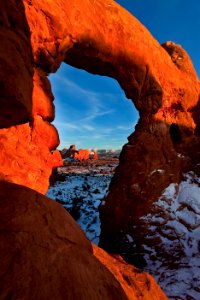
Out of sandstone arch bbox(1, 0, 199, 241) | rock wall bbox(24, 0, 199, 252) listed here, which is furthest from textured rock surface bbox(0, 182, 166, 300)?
rock wall bbox(24, 0, 199, 252)

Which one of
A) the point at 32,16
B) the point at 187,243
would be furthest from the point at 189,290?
the point at 32,16

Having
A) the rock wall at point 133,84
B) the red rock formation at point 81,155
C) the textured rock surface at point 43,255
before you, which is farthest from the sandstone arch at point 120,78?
the red rock formation at point 81,155

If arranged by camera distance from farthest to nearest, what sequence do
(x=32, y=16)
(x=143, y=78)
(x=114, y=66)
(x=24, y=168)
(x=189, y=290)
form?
(x=143, y=78), (x=114, y=66), (x=189, y=290), (x=32, y=16), (x=24, y=168)

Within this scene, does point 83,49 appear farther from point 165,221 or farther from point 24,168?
point 165,221

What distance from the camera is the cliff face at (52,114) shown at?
98.0 inches

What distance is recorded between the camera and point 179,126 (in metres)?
10.0

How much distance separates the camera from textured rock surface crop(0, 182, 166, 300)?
6.81ft

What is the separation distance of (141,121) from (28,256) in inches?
287

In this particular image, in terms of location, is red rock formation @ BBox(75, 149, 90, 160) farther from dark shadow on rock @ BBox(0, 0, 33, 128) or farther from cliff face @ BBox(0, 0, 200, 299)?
dark shadow on rock @ BBox(0, 0, 33, 128)

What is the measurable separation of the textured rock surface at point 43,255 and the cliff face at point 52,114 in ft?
0.04

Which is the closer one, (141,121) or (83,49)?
(83,49)

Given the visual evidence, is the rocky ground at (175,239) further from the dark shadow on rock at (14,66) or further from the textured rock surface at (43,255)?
the dark shadow on rock at (14,66)

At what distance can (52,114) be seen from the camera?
17.8ft

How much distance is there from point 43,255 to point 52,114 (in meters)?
3.55
